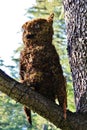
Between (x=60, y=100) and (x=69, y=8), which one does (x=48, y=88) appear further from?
(x=69, y=8)

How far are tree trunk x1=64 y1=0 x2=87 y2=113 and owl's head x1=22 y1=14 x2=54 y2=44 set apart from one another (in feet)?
0.68

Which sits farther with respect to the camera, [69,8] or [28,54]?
[69,8]

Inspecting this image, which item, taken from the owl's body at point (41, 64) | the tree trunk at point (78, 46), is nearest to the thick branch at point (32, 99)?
the owl's body at point (41, 64)

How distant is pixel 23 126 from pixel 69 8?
71.5 feet

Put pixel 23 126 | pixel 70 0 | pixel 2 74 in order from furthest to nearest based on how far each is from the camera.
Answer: pixel 23 126
pixel 70 0
pixel 2 74

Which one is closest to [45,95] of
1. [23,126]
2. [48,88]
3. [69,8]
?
[48,88]

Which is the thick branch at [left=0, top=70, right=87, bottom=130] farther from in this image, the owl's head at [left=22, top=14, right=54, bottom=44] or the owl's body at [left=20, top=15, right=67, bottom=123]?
the owl's head at [left=22, top=14, right=54, bottom=44]

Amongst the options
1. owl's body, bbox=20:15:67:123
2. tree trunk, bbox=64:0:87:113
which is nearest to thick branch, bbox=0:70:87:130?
owl's body, bbox=20:15:67:123

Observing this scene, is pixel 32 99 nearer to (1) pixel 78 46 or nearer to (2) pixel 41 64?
(2) pixel 41 64

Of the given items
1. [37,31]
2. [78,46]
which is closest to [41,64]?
[37,31]

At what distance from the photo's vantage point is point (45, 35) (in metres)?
2.73

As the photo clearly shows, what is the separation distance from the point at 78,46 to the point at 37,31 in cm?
28

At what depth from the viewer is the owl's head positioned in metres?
2.73

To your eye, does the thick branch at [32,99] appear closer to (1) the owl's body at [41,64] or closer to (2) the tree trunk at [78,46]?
(1) the owl's body at [41,64]
